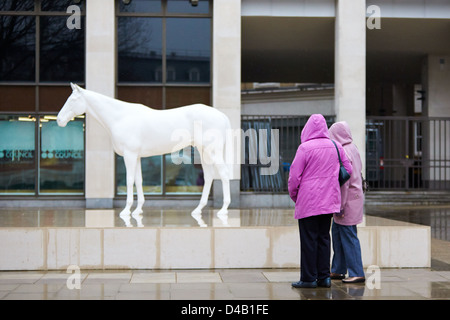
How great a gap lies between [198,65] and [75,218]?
9937mm

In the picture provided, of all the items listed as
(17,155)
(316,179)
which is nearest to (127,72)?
(17,155)

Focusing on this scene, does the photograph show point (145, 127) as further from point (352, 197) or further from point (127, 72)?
point (127, 72)

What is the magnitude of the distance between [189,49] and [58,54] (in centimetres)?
412

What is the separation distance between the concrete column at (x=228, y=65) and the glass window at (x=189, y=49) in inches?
27.9

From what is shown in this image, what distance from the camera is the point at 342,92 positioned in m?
19.5

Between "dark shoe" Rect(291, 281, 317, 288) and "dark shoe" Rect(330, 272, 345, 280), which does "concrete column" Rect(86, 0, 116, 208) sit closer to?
"dark shoe" Rect(330, 272, 345, 280)

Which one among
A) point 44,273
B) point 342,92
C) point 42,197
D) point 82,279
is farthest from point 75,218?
point 342,92

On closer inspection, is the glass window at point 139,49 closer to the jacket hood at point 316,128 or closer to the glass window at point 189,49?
the glass window at point 189,49

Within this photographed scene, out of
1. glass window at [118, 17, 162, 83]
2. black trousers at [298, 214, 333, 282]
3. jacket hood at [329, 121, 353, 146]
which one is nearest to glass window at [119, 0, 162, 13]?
glass window at [118, 17, 162, 83]

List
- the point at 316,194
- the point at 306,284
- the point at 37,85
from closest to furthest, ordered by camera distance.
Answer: the point at 316,194, the point at 306,284, the point at 37,85

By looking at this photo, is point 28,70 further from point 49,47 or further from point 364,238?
point 364,238

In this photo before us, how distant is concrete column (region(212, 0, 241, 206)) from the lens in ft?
62.2

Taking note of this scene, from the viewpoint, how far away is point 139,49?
64.2 ft

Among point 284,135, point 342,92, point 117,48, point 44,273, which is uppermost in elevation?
point 117,48
